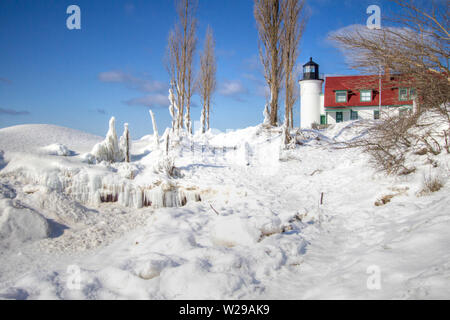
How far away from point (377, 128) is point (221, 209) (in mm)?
5153

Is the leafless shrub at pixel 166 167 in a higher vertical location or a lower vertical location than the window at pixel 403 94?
lower

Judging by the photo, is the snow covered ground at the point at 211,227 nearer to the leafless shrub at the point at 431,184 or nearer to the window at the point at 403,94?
the leafless shrub at the point at 431,184

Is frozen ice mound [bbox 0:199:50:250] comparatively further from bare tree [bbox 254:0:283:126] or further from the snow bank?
bare tree [bbox 254:0:283:126]

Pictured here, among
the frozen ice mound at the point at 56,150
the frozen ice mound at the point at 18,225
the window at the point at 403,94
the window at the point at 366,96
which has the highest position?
the window at the point at 366,96

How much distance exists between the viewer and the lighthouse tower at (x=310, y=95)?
2853cm

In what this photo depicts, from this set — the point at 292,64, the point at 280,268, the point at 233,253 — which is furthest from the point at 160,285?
the point at 292,64

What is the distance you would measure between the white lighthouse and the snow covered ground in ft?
50.6

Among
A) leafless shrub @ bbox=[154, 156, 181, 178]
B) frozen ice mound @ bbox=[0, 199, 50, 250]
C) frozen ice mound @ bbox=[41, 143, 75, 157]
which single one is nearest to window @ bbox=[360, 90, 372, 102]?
leafless shrub @ bbox=[154, 156, 181, 178]

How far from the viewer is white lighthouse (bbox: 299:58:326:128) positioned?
93.6 feet

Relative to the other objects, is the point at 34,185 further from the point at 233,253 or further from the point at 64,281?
the point at 233,253

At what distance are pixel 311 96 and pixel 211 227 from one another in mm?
24544

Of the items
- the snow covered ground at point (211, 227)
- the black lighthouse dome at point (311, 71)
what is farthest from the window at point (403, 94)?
the black lighthouse dome at point (311, 71)

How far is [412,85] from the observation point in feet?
19.7

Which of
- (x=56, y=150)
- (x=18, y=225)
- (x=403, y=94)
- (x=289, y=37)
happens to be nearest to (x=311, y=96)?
(x=289, y=37)
